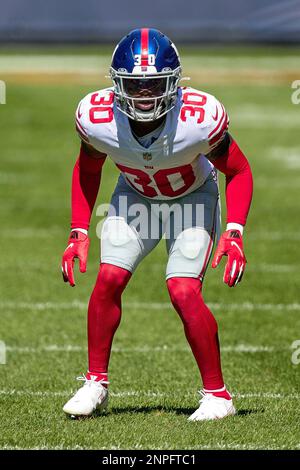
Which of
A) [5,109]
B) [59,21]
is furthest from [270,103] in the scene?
[59,21]

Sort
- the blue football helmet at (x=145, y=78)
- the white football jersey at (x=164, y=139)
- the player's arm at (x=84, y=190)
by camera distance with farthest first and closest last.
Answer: the player's arm at (x=84, y=190) → the white football jersey at (x=164, y=139) → the blue football helmet at (x=145, y=78)

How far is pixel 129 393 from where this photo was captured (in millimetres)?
5578

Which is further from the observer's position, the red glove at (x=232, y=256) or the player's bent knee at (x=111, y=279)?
the player's bent knee at (x=111, y=279)

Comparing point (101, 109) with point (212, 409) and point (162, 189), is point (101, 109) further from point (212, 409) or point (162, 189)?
point (212, 409)

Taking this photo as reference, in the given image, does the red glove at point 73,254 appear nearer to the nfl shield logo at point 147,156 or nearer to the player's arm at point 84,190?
the player's arm at point 84,190

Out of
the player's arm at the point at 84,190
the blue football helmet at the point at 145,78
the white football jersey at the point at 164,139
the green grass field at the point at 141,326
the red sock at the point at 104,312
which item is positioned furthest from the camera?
the player's arm at the point at 84,190

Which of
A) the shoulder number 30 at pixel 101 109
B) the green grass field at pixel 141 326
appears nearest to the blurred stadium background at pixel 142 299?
the green grass field at pixel 141 326

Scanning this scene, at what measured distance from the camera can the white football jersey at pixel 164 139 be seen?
191 inches

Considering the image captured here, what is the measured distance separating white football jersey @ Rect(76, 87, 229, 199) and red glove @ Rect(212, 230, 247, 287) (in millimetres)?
333

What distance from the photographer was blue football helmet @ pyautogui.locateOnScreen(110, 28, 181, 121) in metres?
4.75

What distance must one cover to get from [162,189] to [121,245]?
32cm

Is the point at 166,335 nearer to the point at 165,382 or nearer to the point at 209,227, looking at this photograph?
the point at 165,382

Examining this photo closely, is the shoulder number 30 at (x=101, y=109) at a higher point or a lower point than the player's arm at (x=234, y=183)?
higher

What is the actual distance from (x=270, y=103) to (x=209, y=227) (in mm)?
14331
